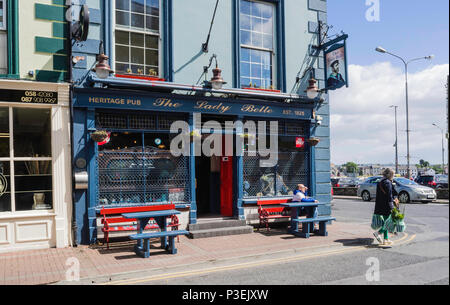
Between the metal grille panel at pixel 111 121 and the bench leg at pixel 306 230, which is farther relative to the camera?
the bench leg at pixel 306 230

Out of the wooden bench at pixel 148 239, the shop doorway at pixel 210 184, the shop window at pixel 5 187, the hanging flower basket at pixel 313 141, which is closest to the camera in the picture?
the wooden bench at pixel 148 239

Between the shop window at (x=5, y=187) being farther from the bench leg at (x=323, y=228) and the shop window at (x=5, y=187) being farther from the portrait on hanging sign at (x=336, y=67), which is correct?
the portrait on hanging sign at (x=336, y=67)

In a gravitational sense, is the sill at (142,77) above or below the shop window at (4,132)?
above

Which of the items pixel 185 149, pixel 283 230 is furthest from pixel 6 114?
pixel 283 230

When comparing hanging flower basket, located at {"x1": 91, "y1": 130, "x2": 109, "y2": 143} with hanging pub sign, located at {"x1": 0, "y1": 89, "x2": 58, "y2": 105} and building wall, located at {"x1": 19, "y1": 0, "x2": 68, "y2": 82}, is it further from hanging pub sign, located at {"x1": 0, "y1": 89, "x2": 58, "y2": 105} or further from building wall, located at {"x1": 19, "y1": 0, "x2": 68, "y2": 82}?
building wall, located at {"x1": 19, "y1": 0, "x2": 68, "y2": 82}

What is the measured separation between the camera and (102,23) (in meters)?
9.58

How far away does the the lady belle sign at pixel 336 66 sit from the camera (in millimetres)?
11195

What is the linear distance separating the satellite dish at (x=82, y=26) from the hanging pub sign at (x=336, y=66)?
7.15 m

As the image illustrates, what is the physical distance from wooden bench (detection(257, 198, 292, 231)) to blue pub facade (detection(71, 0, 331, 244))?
1.12ft

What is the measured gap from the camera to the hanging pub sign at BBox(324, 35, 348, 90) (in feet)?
36.7

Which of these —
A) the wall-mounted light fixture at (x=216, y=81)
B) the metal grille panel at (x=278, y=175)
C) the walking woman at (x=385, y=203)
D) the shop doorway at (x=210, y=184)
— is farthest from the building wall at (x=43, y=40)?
the walking woman at (x=385, y=203)

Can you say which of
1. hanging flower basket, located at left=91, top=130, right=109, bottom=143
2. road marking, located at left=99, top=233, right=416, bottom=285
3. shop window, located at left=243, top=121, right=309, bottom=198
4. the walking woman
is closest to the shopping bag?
the walking woman

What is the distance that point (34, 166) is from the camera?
8938 mm

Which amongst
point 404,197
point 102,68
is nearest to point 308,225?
point 102,68
